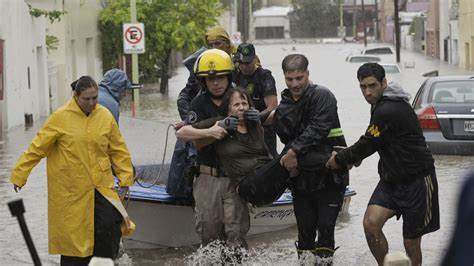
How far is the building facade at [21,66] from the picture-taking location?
86.0 feet

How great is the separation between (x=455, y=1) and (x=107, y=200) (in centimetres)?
6242

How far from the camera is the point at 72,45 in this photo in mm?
38781

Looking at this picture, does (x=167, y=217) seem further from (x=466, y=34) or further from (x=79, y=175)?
(x=466, y=34)

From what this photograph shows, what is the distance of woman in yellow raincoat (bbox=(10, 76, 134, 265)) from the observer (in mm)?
7695

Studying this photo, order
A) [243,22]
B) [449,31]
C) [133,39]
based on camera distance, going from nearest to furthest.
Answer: [133,39] → [449,31] → [243,22]

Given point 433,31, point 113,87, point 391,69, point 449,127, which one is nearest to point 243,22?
point 433,31

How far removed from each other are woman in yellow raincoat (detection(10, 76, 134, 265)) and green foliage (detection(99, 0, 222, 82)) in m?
33.2

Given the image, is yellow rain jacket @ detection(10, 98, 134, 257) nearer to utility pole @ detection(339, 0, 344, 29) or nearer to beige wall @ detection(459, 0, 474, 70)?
beige wall @ detection(459, 0, 474, 70)

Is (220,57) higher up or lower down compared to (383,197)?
higher up

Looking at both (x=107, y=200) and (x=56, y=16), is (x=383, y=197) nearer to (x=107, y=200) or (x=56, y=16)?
(x=107, y=200)

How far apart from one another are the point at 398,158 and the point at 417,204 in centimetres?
33

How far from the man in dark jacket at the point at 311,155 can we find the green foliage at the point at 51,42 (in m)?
25.7

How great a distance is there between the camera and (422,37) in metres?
97.1

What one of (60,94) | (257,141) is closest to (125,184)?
(257,141)
